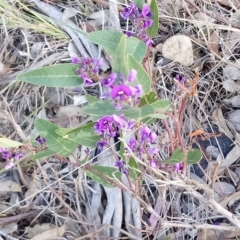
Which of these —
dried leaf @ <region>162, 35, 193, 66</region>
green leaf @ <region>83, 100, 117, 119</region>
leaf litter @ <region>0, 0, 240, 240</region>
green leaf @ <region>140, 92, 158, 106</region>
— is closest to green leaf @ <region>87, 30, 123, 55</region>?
green leaf @ <region>140, 92, 158, 106</region>

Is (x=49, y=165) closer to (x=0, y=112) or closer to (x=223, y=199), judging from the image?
(x=0, y=112)

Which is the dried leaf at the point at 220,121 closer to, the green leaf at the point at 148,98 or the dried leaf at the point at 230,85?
the dried leaf at the point at 230,85

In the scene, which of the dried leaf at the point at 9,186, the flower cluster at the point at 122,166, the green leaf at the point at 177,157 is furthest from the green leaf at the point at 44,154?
the dried leaf at the point at 9,186

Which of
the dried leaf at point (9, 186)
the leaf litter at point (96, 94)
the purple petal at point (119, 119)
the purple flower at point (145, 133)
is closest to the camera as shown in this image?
the purple petal at point (119, 119)

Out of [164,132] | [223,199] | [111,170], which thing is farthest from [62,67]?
[223,199]

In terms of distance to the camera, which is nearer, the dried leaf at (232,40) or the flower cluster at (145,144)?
the flower cluster at (145,144)

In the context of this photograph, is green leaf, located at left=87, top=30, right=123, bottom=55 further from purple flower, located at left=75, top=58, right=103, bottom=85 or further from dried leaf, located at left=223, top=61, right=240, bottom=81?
dried leaf, located at left=223, top=61, right=240, bottom=81

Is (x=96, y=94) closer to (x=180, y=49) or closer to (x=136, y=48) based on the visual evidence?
(x=180, y=49)
